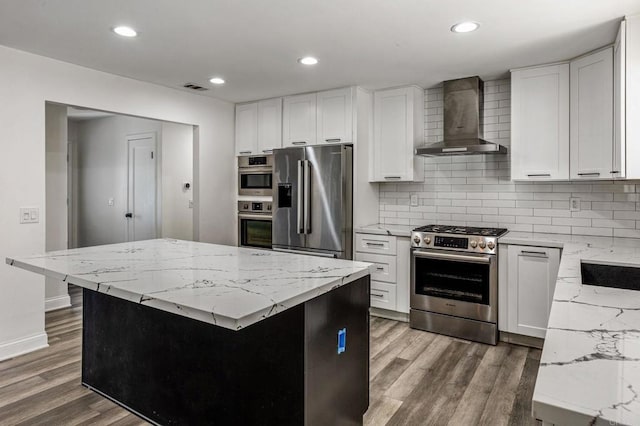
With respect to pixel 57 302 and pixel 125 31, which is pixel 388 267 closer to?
pixel 125 31

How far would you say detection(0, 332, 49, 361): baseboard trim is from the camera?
319 centimetres

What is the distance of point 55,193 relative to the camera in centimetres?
455

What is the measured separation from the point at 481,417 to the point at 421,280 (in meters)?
1.61

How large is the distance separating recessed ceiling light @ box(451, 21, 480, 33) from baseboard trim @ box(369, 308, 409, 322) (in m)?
2.63

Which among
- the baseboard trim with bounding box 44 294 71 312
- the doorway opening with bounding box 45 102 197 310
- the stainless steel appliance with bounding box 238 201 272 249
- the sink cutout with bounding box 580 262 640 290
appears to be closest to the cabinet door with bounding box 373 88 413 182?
the stainless steel appliance with bounding box 238 201 272 249

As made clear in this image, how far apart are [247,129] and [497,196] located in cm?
297

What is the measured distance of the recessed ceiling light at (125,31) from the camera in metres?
2.79

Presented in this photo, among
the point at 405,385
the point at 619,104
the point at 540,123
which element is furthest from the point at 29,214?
the point at 619,104

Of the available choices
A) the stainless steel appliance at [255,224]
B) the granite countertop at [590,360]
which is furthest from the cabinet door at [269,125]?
the granite countertop at [590,360]

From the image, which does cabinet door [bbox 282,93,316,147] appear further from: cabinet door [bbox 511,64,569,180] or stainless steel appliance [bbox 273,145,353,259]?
cabinet door [bbox 511,64,569,180]

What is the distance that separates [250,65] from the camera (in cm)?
359

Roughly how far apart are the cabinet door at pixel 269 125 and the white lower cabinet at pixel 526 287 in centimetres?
273

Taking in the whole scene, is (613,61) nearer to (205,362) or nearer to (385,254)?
(385,254)

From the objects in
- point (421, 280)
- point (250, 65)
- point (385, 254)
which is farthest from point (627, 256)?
point (250, 65)
